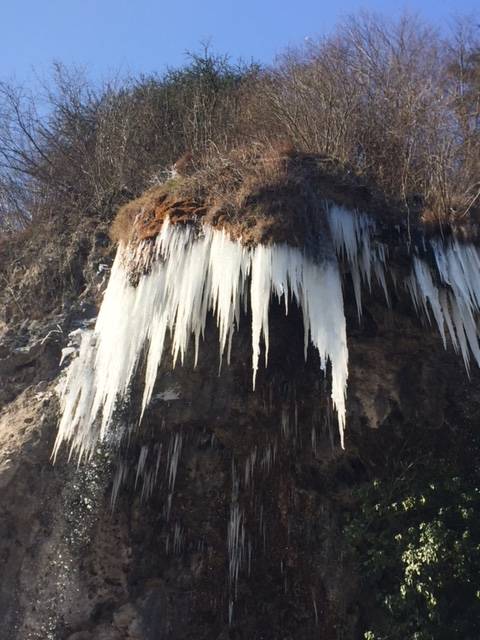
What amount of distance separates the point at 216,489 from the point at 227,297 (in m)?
2.24

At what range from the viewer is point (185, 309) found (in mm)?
7051

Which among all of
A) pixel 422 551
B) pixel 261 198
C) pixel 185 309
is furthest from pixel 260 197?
pixel 422 551

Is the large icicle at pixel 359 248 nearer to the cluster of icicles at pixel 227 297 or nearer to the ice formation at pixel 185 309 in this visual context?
the cluster of icicles at pixel 227 297

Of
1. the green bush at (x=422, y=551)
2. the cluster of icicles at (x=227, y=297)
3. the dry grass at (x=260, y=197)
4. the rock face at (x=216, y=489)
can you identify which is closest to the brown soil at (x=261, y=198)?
the dry grass at (x=260, y=197)

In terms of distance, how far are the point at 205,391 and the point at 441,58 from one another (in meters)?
7.06

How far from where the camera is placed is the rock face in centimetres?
699

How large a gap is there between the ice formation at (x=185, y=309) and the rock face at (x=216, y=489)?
0.39m

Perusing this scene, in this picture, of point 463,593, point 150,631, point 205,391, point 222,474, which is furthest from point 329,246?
point 150,631

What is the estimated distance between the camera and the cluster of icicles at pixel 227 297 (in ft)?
22.7

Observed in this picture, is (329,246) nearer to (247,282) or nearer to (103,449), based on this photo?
(247,282)

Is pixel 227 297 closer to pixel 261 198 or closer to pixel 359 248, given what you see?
pixel 261 198

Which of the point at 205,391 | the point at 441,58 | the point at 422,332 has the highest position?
the point at 441,58

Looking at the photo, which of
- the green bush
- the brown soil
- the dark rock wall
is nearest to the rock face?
the dark rock wall

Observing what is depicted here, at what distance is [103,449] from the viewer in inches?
292
